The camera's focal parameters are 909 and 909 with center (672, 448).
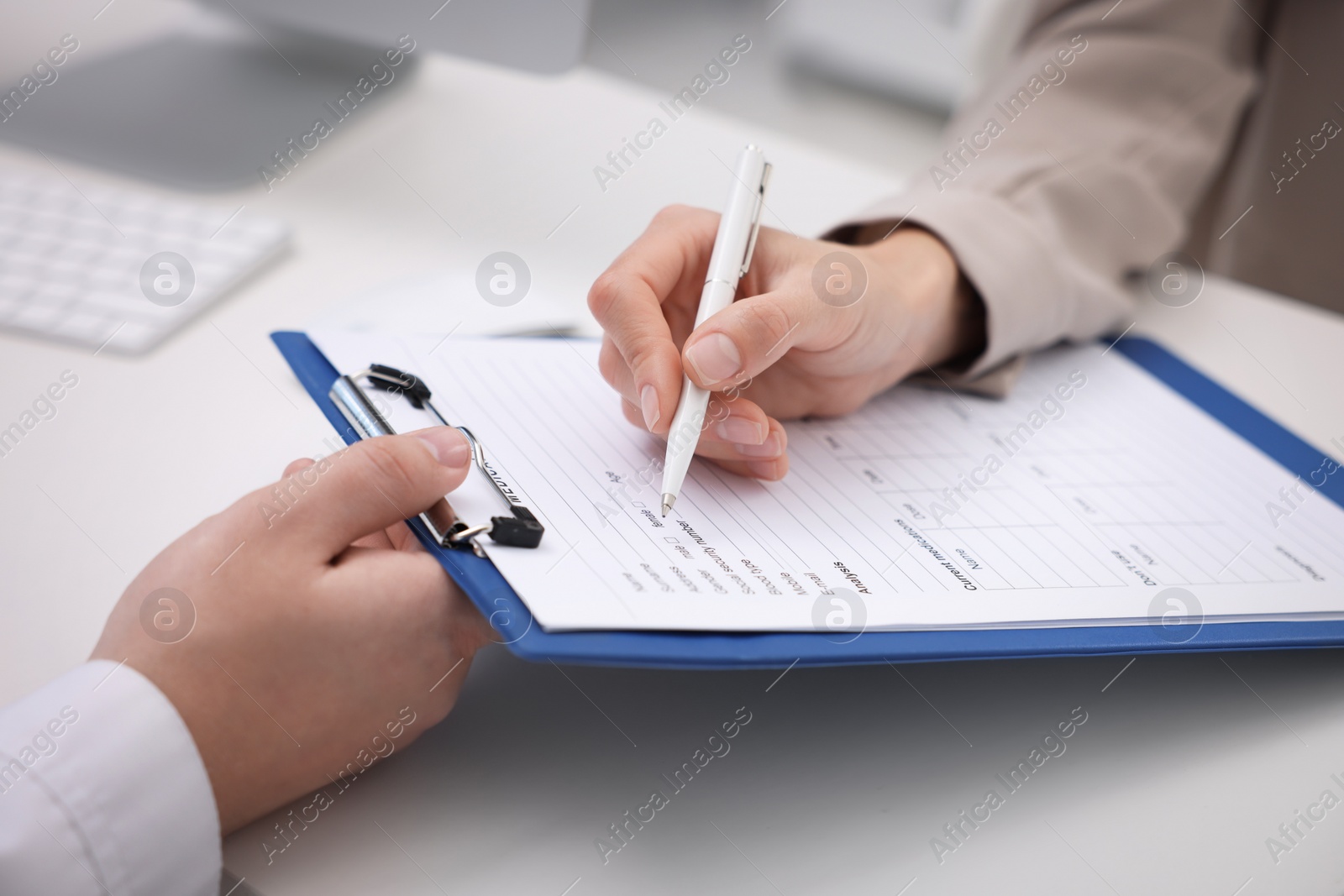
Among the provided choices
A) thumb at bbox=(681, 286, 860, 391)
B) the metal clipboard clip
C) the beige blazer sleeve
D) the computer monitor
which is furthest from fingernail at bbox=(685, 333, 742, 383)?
the computer monitor

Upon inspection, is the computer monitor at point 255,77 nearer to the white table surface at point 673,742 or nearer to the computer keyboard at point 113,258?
the computer keyboard at point 113,258

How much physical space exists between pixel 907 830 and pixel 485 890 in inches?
8.1

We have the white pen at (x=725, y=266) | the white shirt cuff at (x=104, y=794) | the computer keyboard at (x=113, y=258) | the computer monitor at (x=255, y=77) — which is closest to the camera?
the white shirt cuff at (x=104, y=794)

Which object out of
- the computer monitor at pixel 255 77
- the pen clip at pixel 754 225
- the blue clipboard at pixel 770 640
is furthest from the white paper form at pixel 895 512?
the computer monitor at pixel 255 77

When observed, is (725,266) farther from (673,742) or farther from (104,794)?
(104,794)

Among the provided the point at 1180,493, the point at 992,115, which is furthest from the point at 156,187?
the point at 1180,493

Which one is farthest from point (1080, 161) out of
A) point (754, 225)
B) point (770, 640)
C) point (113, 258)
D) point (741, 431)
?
point (113, 258)

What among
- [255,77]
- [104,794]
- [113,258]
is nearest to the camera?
[104,794]

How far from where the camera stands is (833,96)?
189 cm

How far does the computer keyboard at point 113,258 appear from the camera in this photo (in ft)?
2.31

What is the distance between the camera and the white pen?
1.65 ft

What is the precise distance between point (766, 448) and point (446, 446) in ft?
0.61

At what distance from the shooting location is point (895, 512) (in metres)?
0.57

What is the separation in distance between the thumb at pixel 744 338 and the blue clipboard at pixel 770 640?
157mm
